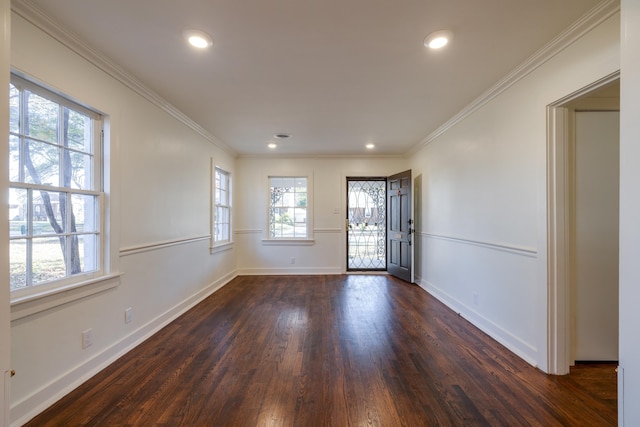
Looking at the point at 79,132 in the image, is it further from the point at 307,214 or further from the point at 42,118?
the point at 307,214

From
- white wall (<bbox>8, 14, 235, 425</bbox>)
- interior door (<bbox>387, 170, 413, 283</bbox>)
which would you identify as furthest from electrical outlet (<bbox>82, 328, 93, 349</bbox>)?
interior door (<bbox>387, 170, 413, 283</bbox>)

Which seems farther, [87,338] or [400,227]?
[400,227]

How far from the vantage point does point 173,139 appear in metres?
3.13

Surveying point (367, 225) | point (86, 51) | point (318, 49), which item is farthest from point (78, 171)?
point (367, 225)

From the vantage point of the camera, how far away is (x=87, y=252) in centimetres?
210

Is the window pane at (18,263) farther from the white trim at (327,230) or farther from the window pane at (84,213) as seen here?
the white trim at (327,230)

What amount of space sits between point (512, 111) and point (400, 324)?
2.27m

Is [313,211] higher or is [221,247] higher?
[313,211]

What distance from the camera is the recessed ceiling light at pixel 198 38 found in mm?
1815

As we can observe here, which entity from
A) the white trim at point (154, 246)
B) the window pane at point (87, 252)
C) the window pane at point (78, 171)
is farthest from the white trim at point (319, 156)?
the window pane at point (87, 252)

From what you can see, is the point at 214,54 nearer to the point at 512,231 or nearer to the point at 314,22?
the point at 314,22

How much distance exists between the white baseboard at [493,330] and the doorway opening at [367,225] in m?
1.87

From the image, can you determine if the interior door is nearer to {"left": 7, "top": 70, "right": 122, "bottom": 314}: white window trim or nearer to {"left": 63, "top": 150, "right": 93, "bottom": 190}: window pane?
{"left": 7, "top": 70, "right": 122, "bottom": 314}: white window trim

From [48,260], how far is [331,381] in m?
2.03
